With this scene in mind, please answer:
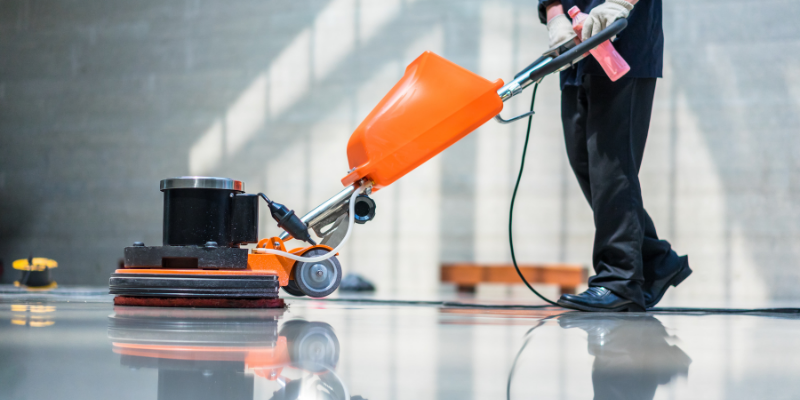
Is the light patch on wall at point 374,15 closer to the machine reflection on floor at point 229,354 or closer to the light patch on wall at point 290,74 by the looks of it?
the light patch on wall at point 290,74

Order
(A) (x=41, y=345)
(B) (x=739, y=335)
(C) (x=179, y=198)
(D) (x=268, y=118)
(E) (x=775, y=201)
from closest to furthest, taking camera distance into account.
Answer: (A) (x=41, y=345) → (B) (x=739, y=335) → (C) (x=179, y=198) → (E) (x=775, y=201) → (D) (x=268, y=118)

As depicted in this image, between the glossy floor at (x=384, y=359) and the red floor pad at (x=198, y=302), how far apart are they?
0.19 meters

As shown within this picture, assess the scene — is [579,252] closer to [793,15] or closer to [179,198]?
[793,15]

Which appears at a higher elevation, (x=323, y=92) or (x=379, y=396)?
(x=323, y=92)

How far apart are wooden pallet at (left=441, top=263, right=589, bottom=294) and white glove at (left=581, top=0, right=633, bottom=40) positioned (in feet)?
6.20

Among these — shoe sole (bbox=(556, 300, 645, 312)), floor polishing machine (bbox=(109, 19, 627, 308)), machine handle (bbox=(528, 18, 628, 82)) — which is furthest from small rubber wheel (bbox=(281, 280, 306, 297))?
machine handle (bbox=(528, 18, 628, 82))

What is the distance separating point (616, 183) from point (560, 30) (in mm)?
374

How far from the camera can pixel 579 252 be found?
129 inches

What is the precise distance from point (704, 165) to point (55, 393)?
10.8ft

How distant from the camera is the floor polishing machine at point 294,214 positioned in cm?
127

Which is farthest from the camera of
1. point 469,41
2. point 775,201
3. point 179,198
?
point 469,41

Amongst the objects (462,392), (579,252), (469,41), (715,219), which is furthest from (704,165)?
(462,392)

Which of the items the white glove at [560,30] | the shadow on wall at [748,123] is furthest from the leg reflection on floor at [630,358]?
the shadow on wall at [748,123]

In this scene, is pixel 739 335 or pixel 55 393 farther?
pixel 739 335
